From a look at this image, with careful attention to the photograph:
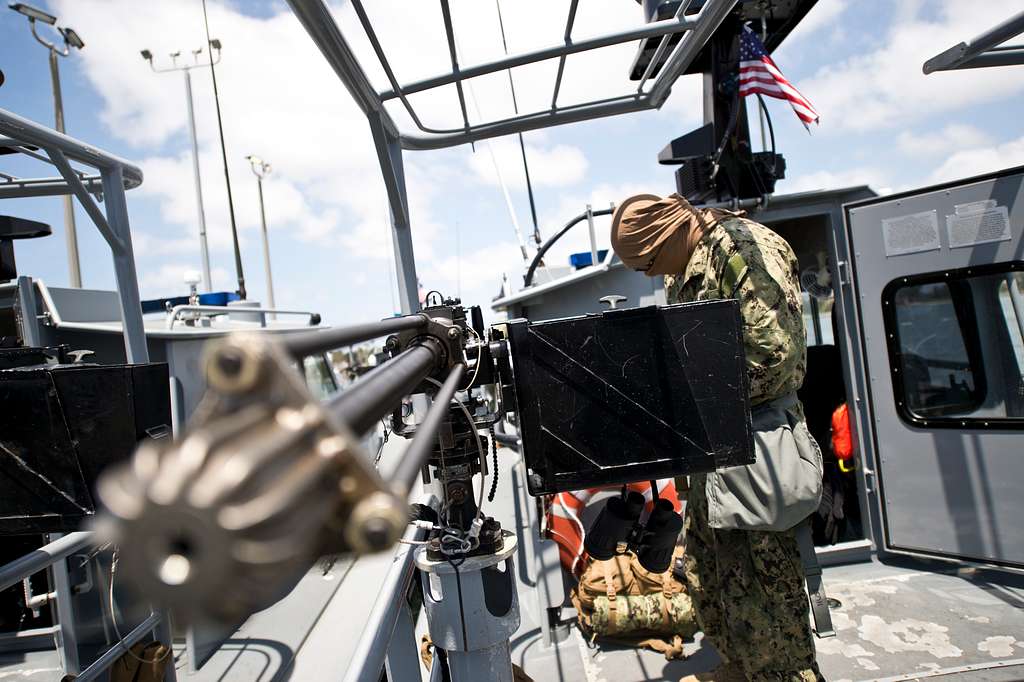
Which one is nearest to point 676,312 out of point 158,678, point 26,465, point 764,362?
point 764,362

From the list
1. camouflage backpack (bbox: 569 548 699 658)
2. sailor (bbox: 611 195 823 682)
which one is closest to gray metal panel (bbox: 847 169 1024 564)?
camouflage backpack (bbox: 569 548 699 658)

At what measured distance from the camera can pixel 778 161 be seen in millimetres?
4332

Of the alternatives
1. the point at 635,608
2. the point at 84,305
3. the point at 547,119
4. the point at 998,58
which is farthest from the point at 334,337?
the point at 84,305

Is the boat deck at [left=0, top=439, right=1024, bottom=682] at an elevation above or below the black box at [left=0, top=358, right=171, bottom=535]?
below

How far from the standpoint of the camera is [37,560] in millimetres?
1862

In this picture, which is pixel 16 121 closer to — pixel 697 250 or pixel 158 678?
pixel 158 678

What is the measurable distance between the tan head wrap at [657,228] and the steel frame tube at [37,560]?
7.17ft

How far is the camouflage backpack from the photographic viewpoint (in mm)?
3393

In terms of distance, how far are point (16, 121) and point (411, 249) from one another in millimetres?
1500

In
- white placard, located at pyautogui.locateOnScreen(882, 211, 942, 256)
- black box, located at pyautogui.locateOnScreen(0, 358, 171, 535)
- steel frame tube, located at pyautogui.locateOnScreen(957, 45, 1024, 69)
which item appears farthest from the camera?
white placard, located at pyautogui.locateOnScreen(882, 211, 942, 256)

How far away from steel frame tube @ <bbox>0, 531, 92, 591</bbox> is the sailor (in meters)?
2.21

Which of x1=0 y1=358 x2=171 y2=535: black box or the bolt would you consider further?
x1=0 y1=358 x2=171 y2=535: black box

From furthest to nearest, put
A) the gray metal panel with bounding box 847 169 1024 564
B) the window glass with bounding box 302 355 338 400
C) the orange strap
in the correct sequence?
the window glass with bounding box 302 355 338 400, the orange strap, the gray metal panel with bounding box 847 169 1024 564

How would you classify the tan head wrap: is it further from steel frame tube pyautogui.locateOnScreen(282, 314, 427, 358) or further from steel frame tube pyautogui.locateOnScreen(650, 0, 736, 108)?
steel frame tube pyautogui.locateOnScreen(282, 314, 427, 358)
